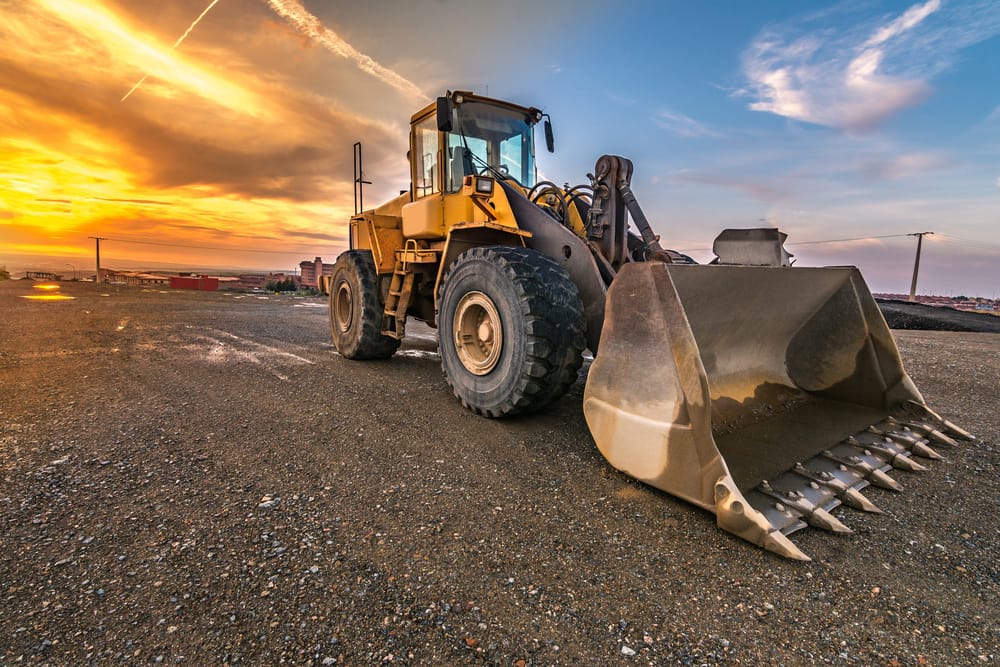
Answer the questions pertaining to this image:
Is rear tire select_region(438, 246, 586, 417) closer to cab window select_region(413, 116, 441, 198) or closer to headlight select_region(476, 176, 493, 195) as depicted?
headlight select_region(476, 176, 493, 195)

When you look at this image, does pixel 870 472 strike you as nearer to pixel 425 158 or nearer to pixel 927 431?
pixel 927 431

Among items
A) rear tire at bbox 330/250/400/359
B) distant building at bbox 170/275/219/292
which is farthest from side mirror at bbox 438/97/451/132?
distant building at bbox 170/275/219/292

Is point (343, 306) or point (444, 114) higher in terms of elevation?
point (444, 114)

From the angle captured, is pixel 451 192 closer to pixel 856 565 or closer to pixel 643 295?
pixel 643 295

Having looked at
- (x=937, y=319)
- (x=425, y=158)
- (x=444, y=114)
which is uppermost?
(x=444, y=114)

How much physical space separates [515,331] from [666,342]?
4.08 feet

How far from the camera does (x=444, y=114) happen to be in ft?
15.5

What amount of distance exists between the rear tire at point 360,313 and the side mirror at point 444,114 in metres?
2.39

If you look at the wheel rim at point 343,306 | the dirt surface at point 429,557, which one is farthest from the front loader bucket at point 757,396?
the wheel rim at point 343,306

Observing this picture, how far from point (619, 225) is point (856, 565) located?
9.77 feet

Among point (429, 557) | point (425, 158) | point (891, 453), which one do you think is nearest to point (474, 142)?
point (425, 158)

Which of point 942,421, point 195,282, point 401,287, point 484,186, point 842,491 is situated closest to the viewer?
point 842,491

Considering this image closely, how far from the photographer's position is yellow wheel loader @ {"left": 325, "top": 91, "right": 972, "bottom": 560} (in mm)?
2426

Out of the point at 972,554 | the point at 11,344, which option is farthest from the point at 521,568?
the point at 11,344
